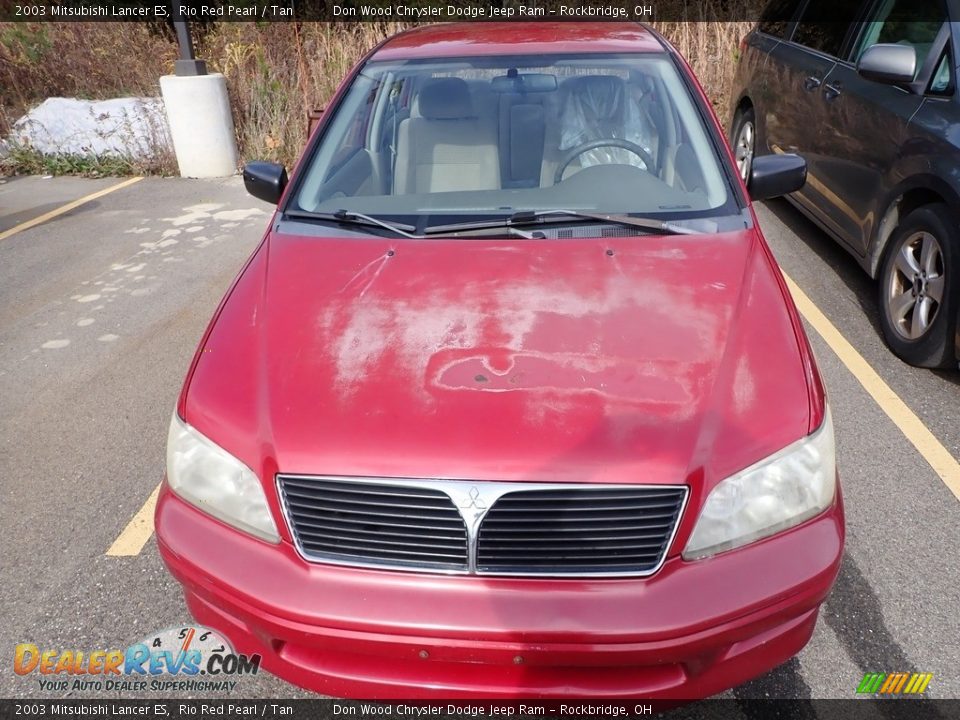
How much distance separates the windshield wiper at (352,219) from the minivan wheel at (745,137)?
4647 mm

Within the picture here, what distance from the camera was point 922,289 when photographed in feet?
12.5

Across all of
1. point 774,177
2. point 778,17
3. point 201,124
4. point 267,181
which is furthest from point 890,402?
point 201,124

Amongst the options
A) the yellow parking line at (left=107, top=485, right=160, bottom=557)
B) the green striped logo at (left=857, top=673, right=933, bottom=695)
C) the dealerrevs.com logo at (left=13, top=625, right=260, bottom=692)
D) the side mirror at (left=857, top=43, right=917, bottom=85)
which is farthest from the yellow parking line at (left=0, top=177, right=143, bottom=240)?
the green striped logo at (left=857, top=673, right=933, bottom=695)

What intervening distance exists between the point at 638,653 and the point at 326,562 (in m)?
0.73

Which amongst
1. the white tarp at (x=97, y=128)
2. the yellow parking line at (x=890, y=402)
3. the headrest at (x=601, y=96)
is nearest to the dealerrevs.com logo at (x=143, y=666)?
the headrest at (x=601, y=96)

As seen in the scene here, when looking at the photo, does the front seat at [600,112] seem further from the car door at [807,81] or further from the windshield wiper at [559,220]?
the car door at [807,81]

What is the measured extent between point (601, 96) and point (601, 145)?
0.20 m

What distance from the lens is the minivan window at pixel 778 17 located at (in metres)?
5.99

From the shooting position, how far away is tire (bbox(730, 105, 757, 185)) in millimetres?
6402

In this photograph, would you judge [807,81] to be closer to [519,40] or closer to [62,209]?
[519,40]

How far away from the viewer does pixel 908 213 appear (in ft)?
13.0

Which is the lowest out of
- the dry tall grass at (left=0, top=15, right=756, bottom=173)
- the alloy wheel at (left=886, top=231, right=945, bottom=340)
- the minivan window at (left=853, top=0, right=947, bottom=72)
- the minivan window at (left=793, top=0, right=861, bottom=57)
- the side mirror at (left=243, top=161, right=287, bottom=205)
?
the dry tall grass at (left=0, top=15, right=756, bottom=173)

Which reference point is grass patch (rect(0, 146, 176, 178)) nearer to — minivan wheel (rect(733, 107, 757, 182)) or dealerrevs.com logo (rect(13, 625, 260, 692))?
minivan wheel (rect(733, 107, 757, 182))

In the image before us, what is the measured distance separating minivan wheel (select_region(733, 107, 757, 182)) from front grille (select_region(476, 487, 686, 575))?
17.5ft
